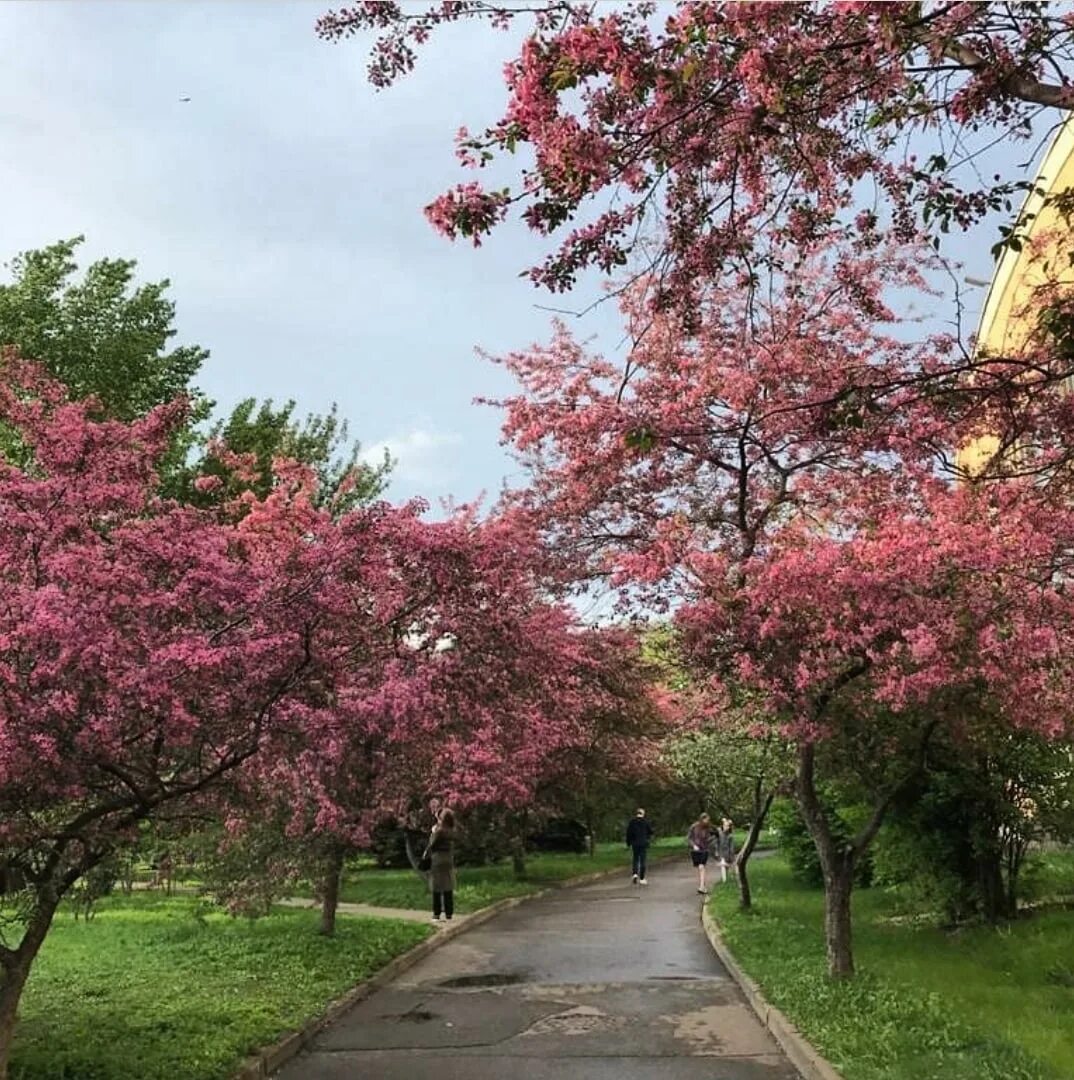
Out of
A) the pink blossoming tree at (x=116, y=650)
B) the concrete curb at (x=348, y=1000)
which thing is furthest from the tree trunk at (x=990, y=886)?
the pink blossoming tree at (x=116, y=650)

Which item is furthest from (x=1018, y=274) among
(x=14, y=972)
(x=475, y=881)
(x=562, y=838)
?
(x=562, y=838)

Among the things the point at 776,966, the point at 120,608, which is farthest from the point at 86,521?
the point at 776,966

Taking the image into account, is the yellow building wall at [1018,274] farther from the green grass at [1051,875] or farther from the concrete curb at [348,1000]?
the concrete curb at [348,1000]

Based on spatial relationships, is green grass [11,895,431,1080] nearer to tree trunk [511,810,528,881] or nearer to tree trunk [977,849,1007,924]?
tree trunk [977,849,1007,924]

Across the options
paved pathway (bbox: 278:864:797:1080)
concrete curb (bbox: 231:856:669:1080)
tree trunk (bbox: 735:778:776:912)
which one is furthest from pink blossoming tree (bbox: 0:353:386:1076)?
tree trunk (bbox: 735:778:776:912)

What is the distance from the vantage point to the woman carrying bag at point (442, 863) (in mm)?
16109

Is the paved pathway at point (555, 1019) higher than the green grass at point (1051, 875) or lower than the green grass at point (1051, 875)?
lower

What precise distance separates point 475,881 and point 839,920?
15815 millimetres

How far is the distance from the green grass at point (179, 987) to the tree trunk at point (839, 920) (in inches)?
183

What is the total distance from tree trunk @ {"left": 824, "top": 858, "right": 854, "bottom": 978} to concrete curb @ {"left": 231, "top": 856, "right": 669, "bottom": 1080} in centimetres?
451

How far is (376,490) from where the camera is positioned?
82.0 feet

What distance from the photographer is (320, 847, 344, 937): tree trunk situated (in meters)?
Answer: 13.6

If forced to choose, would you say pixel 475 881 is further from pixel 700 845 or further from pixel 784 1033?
pixel 784 1033

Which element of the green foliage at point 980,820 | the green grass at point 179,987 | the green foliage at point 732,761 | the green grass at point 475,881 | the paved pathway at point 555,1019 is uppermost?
the green foliage at point 732,761
